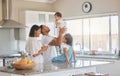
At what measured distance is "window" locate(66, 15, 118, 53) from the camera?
6789 mm

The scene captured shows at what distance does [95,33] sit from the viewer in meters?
7.24

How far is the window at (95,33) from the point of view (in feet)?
22.3

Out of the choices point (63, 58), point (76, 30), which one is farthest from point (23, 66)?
point (76, 30)

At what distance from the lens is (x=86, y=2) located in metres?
7.16

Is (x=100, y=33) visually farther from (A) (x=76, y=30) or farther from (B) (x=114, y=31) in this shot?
(A) (x=76, y=30)

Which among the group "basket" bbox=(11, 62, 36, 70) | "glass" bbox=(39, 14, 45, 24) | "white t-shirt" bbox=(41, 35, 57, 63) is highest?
"glass" bbox=(39, 14, 45, 24)

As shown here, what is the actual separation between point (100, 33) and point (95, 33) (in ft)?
0.60

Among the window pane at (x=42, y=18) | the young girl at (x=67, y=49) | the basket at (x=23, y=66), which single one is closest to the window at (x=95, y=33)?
the window pane at (x=42, y=18)

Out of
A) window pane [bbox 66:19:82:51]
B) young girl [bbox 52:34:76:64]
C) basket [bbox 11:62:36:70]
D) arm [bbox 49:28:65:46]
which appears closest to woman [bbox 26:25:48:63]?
arm [bbox 49:28:65:46]

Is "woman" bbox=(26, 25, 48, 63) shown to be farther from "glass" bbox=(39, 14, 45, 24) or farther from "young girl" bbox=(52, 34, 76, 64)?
"glass" bbox=(39, 14, 45, 24)

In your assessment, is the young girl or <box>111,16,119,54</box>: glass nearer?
the young girl

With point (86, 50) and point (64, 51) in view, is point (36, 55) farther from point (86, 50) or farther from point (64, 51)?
point (86, 50)

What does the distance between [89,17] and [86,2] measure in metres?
0.45

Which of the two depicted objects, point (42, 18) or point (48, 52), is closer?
point (48, 52)
